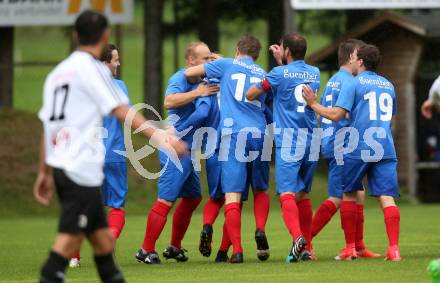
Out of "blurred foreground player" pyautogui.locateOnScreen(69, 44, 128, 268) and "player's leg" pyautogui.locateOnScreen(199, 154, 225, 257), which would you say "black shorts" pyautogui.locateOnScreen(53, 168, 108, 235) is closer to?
"blurred foreground player" pyautogui.locateOnScreen(69, 44, 128, 268)

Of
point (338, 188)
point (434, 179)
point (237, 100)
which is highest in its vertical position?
point (237, 100)

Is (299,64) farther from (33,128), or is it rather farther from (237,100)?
(33,128)

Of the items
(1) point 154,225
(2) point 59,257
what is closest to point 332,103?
(1) point 154,225

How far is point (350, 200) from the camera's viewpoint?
12695mm

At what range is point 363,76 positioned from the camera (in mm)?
12422

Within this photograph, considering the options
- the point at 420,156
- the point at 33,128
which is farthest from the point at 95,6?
the point at 420,156

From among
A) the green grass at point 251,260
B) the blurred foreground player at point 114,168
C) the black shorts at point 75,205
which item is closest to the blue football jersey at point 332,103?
the green grass at point 251,260

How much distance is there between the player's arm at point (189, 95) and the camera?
1256 centimetres

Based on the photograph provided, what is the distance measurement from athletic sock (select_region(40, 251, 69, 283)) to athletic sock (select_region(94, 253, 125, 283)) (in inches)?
11.6

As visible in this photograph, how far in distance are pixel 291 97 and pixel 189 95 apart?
3.39ft

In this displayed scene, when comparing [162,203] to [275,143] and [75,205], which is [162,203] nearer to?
[275,143]

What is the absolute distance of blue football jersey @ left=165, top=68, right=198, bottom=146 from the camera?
42.1ft

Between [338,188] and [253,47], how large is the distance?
181 cm

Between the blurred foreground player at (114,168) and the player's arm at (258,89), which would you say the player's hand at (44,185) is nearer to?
the blurred foreground player at (114,168)
